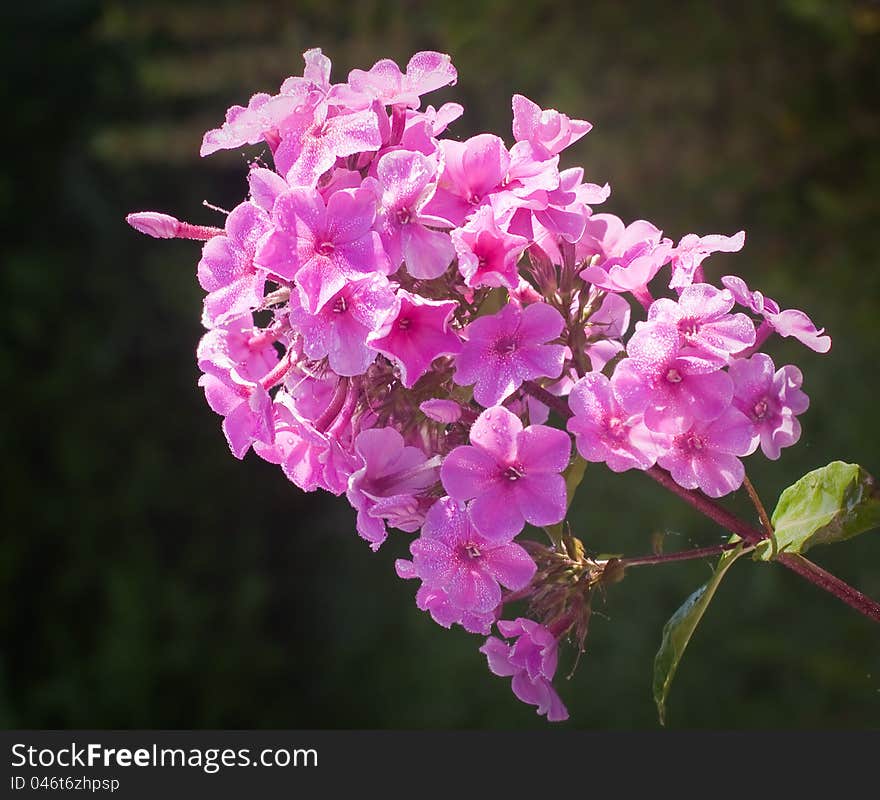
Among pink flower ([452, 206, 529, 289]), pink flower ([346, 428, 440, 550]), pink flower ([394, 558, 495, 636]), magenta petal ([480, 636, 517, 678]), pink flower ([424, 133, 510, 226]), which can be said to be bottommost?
magenta petal ([480, 636, 517, 678])

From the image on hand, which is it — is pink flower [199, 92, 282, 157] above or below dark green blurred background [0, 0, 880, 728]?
above

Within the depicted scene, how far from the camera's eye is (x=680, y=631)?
32.3 inches

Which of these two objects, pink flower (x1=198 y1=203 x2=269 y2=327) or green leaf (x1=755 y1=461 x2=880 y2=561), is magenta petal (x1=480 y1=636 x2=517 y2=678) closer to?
green leaf (x1=755 y1=461 x2=880 y2=561)

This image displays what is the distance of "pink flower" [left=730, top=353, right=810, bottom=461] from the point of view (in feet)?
2.46

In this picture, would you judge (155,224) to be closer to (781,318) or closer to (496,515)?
(496,515)

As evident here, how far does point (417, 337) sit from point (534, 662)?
27 centimetres

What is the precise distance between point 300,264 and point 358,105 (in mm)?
131

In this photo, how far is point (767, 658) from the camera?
2525 millimetres

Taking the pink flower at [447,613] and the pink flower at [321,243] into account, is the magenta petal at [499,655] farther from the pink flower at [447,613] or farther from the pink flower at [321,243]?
the pink flower at [321,243]

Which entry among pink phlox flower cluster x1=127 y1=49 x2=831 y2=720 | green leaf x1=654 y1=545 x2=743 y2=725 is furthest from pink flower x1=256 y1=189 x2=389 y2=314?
green leaf x1=654 y1=545 x2=743 y2=725

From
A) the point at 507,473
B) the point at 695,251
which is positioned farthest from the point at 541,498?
the point at 695,251

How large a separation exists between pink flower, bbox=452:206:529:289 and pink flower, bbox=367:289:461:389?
0.03m

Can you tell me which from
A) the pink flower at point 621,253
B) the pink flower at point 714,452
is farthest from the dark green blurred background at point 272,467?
the pink flower at point 714,452

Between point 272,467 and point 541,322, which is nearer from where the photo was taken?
point 541,322
